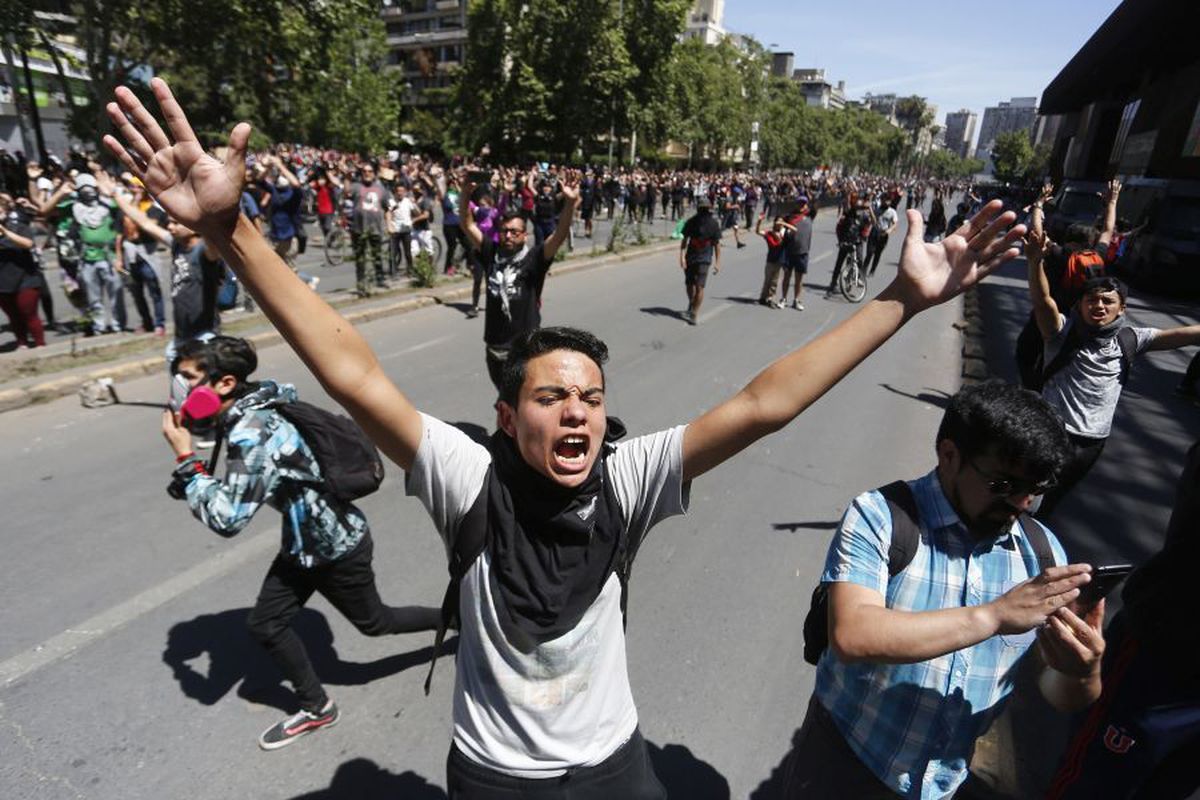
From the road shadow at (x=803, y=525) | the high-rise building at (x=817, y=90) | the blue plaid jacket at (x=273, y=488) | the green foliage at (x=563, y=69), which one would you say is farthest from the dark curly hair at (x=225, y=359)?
the high-rise building at (x=817, y=90)

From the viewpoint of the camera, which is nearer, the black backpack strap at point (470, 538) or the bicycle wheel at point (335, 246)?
the black backpack strap at point (470, 538)

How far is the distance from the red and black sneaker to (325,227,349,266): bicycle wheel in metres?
12.9

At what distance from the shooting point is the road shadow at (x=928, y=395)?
7.70 metres

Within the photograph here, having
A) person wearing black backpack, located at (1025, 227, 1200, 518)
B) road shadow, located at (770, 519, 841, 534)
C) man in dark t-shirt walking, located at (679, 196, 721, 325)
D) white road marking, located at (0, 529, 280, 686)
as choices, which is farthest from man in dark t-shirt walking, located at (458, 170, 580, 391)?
man in dark t-shirt walking, located at (679, 196, 721, 325)

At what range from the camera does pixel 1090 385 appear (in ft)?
12.5

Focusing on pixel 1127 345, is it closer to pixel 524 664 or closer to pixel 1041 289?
pixel 1041 289

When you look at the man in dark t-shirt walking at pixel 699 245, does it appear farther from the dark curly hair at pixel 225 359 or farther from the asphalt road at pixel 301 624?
the dark curly hair at pixel 225 359

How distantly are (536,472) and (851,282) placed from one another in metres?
13.1

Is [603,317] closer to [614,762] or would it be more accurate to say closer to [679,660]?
[679,660]

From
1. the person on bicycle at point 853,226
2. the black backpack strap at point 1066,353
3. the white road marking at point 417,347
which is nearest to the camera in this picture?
the black backpack strap at point 1066,353

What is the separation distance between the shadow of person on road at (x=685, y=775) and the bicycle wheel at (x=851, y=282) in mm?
11757

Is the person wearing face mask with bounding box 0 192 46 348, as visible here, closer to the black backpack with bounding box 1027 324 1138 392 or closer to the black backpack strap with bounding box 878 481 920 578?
the black backpack strap with bounding box 878 481 920 578

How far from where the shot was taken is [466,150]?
45500 millimetres

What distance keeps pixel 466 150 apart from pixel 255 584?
45.9m
